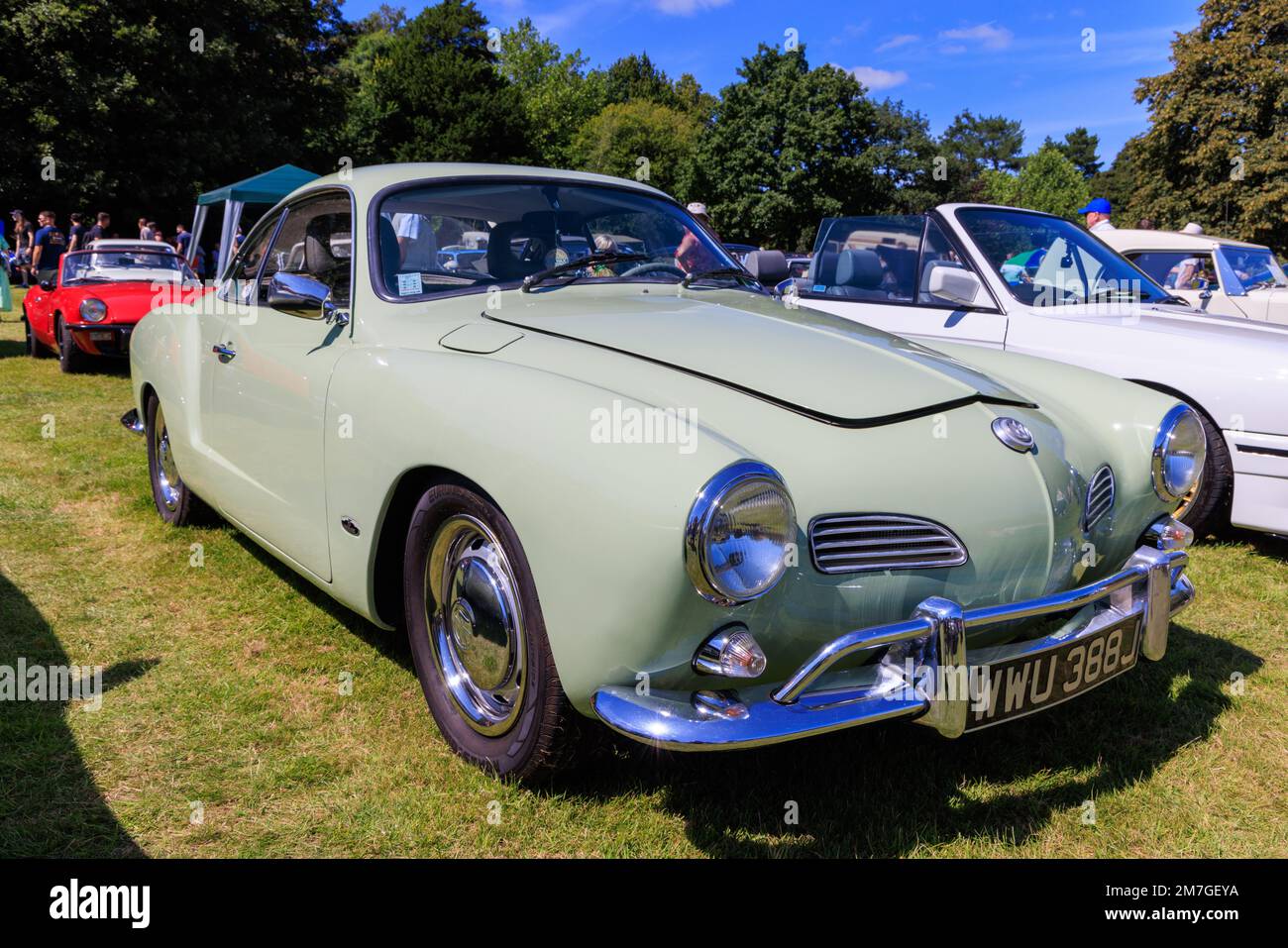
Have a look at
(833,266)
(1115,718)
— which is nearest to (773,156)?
(833,266)

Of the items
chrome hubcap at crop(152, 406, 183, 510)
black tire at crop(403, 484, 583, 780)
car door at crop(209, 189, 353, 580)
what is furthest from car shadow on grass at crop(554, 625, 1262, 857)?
chrome hubcap at crop(152, 406, 183, 510)

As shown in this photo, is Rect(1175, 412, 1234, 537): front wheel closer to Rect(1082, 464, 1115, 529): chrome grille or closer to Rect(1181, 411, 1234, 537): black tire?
Rect(1181, 411, 1234, 537): black tire

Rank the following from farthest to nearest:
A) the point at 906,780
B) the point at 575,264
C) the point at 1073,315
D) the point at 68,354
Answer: the point at 68,354
the point at 1073,315
the point at 575,264
the point at 906,780

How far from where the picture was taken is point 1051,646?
2148 millimetres

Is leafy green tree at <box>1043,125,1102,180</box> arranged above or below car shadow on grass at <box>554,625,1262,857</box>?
above

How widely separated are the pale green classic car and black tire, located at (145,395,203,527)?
1.05m

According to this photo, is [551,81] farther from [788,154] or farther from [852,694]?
[852,694]

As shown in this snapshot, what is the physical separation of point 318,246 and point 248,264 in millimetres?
777

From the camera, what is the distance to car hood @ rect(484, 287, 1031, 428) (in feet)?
7.68

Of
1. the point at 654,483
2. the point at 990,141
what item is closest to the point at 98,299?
the point at 654,483

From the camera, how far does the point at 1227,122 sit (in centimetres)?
2738

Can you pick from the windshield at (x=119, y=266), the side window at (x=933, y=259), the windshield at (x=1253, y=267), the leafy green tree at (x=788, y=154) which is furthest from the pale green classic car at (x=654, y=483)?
the leafy green tree at (x=788, y=154)

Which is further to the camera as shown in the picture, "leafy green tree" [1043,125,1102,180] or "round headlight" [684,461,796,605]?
"leafy green tree" [1043,125,1102,180]
